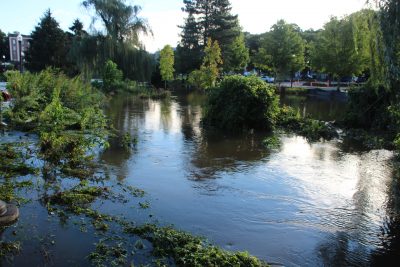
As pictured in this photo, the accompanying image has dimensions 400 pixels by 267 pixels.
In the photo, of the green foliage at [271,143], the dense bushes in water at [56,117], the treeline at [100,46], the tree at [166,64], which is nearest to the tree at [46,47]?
the treeline at [100,46]

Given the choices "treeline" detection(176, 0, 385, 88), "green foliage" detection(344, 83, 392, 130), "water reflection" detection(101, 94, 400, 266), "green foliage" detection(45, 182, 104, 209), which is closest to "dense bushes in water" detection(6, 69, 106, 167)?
"water reflection" detection(101, 94, 400, 266)

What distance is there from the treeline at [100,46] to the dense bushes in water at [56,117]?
20.4 m

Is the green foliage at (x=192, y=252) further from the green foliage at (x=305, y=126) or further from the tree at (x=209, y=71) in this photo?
the tree at (x=209, y=71)

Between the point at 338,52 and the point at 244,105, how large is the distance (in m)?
26.0

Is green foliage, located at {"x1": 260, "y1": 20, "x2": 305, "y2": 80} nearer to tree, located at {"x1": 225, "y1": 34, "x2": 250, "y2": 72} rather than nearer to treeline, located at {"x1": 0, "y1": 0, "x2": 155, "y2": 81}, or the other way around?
tree, located at {"x1": 225, "y1": 34, "x2": 250, "y2": 72}

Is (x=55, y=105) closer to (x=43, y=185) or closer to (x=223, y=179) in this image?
(x=43, y=185)

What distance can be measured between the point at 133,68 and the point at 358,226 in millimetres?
37346

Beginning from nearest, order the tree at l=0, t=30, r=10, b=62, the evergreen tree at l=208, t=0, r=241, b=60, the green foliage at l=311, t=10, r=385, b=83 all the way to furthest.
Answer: the green foliage at l=311, t=10, r=385, b=83, the evergreen tree at l=208, t=0, r=241, b=60, the tree at l=0, t=30, r=10, b=62

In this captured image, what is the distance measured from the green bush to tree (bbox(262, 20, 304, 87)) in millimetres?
31415

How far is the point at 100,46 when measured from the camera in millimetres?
42219

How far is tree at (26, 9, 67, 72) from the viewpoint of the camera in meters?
43.4

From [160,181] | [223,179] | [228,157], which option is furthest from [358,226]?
[228,157]

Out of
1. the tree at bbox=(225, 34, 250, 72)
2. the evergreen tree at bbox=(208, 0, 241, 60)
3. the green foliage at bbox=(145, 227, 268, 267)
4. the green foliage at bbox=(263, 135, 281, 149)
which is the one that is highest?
the evergreen tree at bbox=(208, 0, 241, 60)

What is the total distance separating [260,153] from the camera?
47.8 ft
